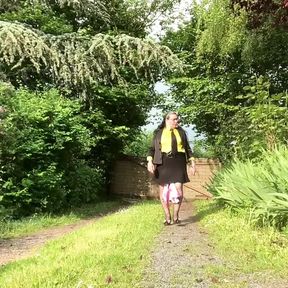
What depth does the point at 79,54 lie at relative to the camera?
16.0 metres

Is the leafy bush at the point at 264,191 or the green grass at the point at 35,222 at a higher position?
the leafy bush at the point at 264,191

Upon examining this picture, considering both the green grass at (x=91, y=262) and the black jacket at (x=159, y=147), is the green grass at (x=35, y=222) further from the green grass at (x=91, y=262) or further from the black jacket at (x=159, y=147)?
the black jacket at (x=159, y=147)

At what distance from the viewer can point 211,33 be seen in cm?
1402

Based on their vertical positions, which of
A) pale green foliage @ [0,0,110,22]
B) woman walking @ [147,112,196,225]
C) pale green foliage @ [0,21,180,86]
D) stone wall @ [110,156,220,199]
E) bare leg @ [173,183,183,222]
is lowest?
stone wall @ [110,156,220,199]

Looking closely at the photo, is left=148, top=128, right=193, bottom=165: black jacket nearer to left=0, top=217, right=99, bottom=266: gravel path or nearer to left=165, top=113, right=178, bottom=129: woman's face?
left=165, top=113, right=178, bottom=129: woman's face

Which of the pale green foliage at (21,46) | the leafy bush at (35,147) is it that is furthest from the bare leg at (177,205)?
the pale green foliage at (21,46)

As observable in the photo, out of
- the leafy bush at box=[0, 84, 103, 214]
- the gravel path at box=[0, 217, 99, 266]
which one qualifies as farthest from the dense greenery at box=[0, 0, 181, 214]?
the gravel path at box=[0, 217, 99, 266]

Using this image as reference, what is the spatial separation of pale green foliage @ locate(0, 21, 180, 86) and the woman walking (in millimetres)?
7278

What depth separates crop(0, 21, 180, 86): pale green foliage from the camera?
15.0m

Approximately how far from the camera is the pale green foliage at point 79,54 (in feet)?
49.3

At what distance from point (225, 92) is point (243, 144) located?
30.7 feet

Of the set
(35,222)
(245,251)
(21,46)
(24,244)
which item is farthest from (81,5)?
(245,251)

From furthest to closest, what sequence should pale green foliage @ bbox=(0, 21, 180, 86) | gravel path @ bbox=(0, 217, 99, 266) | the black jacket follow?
1. pale green foliage @ bbox=(0, 21, 180, 86)
2. the black jacket
3. gravel path @ bbox=(0, 217, 99, 266)

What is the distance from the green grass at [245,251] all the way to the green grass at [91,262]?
2.74ft
